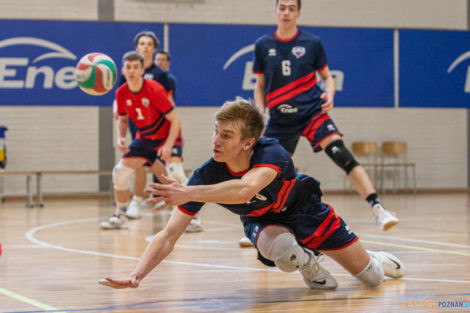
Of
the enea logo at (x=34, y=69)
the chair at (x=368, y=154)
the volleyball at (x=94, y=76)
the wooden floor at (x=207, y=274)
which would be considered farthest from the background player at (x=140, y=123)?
the chair at (x=368, y=154)

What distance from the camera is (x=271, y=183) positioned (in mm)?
2998

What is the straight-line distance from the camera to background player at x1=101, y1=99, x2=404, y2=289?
2.78 metres

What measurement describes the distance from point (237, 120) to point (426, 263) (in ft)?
6.29

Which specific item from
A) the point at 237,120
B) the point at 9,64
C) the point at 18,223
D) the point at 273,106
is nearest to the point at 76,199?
the point at 9,64

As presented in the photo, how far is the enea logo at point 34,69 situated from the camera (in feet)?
37.2

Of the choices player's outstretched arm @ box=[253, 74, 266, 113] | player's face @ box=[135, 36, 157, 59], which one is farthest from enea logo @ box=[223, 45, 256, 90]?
player's outstretched arm @ box=[253, 74, 266, 113]

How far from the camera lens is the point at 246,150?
9.47ft

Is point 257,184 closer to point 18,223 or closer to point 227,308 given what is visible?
point 227,308

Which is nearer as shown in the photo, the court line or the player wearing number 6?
the court line

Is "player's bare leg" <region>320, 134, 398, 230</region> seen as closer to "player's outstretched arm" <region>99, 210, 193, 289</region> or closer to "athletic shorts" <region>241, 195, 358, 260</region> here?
"athletic shorts" <region>241, 195, 358, 260</region>

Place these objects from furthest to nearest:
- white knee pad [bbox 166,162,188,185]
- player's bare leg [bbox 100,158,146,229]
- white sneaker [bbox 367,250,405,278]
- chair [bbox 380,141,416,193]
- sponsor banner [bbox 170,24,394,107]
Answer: chair [bbox 380,141,416,193] → sponsor banner [bbox 170,24,394,107] → white knee pad [bbox 166,162,188,185] → player's bare leg [bbox 100,158,146,229] → white sneaker [bbox 367,250,405,278]

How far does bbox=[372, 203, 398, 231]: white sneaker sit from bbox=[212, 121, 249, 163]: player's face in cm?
198

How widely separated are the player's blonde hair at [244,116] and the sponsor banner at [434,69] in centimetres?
1029

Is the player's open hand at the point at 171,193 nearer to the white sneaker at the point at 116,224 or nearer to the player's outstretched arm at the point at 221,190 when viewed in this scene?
the player's outstretched arm at the point at 221,190
